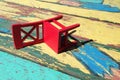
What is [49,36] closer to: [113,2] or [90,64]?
[90,64]

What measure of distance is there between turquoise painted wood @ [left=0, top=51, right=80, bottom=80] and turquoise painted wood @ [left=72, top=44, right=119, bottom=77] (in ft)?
0.66

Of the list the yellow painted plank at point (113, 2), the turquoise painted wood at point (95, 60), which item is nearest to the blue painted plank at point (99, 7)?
the yellow painted plank at point (113, 2)

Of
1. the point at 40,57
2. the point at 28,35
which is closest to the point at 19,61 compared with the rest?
the point at 40,57

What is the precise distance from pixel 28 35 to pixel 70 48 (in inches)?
14.2

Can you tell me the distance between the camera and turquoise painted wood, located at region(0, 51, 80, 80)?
1.44 m

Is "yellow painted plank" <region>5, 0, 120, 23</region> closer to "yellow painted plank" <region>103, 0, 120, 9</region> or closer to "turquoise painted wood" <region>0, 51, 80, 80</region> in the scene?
"yellow painted plank" <region>103, 0, 120, 9</region>

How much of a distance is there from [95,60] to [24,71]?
54 centimetres

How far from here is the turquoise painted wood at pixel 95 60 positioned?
5.05ft

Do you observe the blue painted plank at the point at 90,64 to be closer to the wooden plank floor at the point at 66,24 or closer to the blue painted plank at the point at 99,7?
the wooden plank floor at the point at 66,24

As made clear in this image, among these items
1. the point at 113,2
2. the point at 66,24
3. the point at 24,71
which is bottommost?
the point at 24,71

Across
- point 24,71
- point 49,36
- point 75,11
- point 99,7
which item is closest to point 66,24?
point 75,11

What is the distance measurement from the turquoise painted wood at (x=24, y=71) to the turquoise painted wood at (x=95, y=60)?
0.66 ft

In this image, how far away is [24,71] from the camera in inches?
58.6

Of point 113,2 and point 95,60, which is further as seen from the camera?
point 113,2
